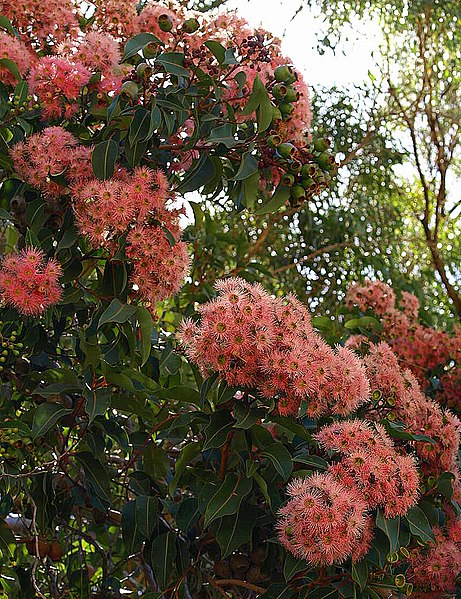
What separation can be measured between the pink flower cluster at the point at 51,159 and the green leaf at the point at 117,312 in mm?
206

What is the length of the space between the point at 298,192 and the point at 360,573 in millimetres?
587

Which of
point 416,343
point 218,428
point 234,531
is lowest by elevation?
point 234,531

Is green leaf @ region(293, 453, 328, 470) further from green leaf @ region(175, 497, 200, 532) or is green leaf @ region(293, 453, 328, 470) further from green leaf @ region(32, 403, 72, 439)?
green leaf @ region(32, 403, 72, 439)

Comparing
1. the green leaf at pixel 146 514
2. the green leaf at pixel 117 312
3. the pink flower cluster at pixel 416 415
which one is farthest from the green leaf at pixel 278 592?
the green leaf at pixel 117 312

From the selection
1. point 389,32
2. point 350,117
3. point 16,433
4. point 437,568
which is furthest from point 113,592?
point 389,32

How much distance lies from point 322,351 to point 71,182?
1.51ft

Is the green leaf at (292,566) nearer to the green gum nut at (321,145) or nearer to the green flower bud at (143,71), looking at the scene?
the green gum nut at (321,145)

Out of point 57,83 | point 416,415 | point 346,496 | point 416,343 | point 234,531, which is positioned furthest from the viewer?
point 416,343

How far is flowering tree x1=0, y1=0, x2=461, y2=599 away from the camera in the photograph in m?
1.22

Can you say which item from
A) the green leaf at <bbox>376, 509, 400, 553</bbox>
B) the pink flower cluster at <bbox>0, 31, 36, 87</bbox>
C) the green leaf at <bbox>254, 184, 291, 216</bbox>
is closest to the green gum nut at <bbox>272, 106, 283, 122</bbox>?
the green leaf at <bbox>254, 184, 291, 216</bbox>

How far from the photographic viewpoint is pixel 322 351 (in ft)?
4.11

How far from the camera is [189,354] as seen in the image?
1.25m

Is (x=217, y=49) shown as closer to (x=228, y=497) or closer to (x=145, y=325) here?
(x=145, y=325)

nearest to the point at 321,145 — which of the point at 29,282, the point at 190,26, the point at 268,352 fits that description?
A: the point at 190,26
